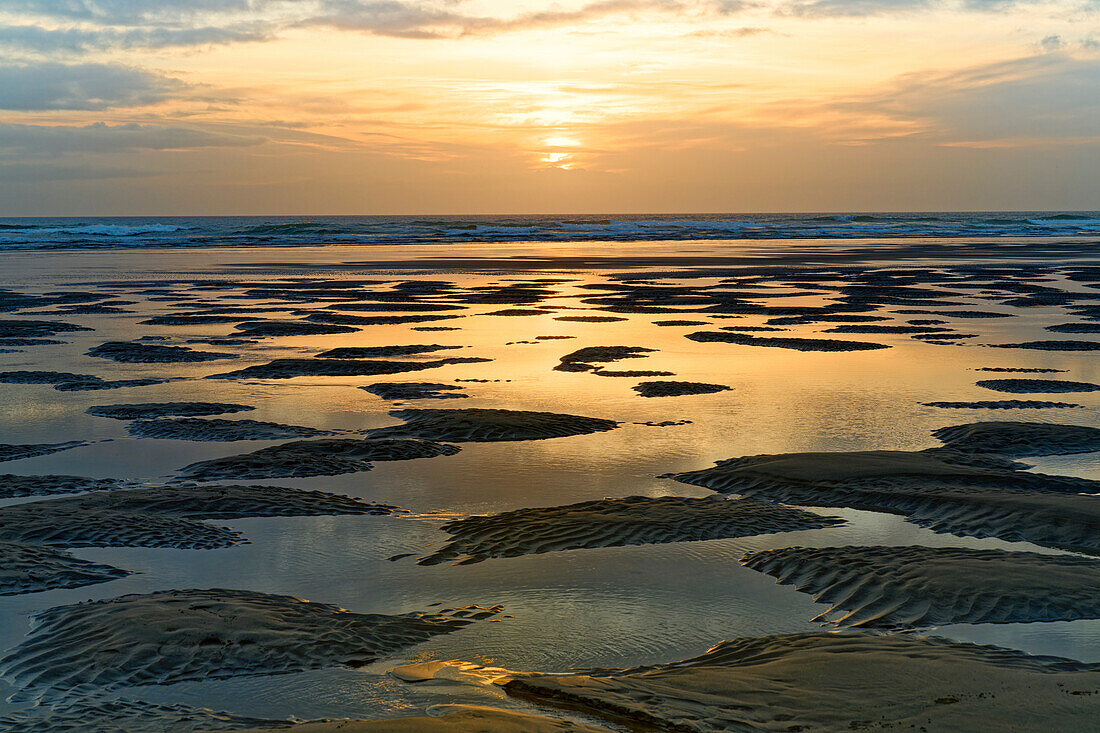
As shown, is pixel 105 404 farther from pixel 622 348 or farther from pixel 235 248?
pixel 235 248

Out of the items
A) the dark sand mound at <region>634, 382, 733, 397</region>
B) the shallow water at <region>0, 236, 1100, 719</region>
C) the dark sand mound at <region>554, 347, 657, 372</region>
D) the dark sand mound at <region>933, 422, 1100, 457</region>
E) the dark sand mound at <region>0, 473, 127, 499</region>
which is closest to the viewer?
the shallow water at <region>0, 236, 1100, 719</region>

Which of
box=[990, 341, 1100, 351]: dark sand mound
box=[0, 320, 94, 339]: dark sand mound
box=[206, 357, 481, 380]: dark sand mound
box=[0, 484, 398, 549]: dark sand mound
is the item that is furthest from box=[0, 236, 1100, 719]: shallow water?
box=[0, 320, 94, 339]: dark sand mound

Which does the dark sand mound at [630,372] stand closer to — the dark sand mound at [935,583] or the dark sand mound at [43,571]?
the dark sand mound at [935,583]

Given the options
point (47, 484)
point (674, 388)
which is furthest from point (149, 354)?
point (674, 388)

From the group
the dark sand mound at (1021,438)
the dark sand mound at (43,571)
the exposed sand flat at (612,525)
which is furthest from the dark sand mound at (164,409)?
the dark sand mound at (1021,438)

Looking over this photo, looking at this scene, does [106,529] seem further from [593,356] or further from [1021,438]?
[593,356]

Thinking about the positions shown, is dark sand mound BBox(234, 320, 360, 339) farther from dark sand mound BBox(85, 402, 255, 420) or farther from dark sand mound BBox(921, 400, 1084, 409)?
dark sand mound BBox(921, 400, 1084, 409)

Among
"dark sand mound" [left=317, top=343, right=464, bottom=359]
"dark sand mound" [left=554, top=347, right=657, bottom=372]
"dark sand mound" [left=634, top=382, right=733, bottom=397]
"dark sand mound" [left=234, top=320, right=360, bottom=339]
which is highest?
"dark sand mound" [left=234, top=320, right=360, bottom=339]
